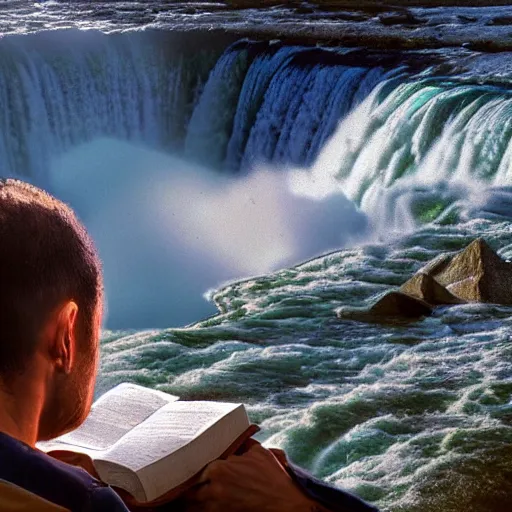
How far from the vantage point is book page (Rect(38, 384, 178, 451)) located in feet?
5.54

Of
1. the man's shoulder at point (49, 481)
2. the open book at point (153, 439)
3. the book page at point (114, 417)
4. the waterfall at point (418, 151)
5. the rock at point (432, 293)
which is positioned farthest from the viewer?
the waterfall at point (418, 151)

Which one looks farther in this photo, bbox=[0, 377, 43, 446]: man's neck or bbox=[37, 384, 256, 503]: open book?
bbox=[37, 384, 256, 503]: open book

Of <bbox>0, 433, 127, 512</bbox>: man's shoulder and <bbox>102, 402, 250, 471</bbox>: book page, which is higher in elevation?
<bbox>0, 433, 127, 512</bbox>: man's shoulder

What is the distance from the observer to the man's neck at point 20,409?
3.87 feet

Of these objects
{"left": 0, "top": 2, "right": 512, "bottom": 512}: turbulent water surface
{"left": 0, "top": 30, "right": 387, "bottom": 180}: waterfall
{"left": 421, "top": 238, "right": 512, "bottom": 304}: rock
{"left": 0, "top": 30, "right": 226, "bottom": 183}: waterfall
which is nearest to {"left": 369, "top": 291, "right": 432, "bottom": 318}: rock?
{"left": 0, "top": 2, "right": 512, "bottom": 512}: turbulent water surface

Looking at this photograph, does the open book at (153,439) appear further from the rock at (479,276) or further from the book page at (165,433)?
the rock at (479,276)

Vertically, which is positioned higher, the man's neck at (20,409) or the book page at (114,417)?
the man's neck at (20,409)

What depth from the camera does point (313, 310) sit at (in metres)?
6.37

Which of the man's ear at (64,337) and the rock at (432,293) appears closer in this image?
the man's ear at (64,337)

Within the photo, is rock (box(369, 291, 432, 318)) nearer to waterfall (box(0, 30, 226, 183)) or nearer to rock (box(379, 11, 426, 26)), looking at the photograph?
waterfall (box(0, 30, 226, 183))

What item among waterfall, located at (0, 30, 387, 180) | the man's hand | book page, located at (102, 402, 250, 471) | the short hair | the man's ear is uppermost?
the short hair

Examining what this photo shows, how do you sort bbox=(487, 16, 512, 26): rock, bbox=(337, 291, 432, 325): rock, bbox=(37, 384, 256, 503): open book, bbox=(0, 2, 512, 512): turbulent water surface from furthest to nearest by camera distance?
bbox=(487, 16, 512, 26): rock < bbox=(337, 291, 432, 325): rock < bbox=(0, 2, 512, 512): turbulent water surface < bbox=(37, 384, 256, 503): open book

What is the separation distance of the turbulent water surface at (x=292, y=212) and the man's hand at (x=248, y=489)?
1874 mm

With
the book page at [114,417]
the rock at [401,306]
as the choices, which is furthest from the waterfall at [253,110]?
the book page at [114,417]
